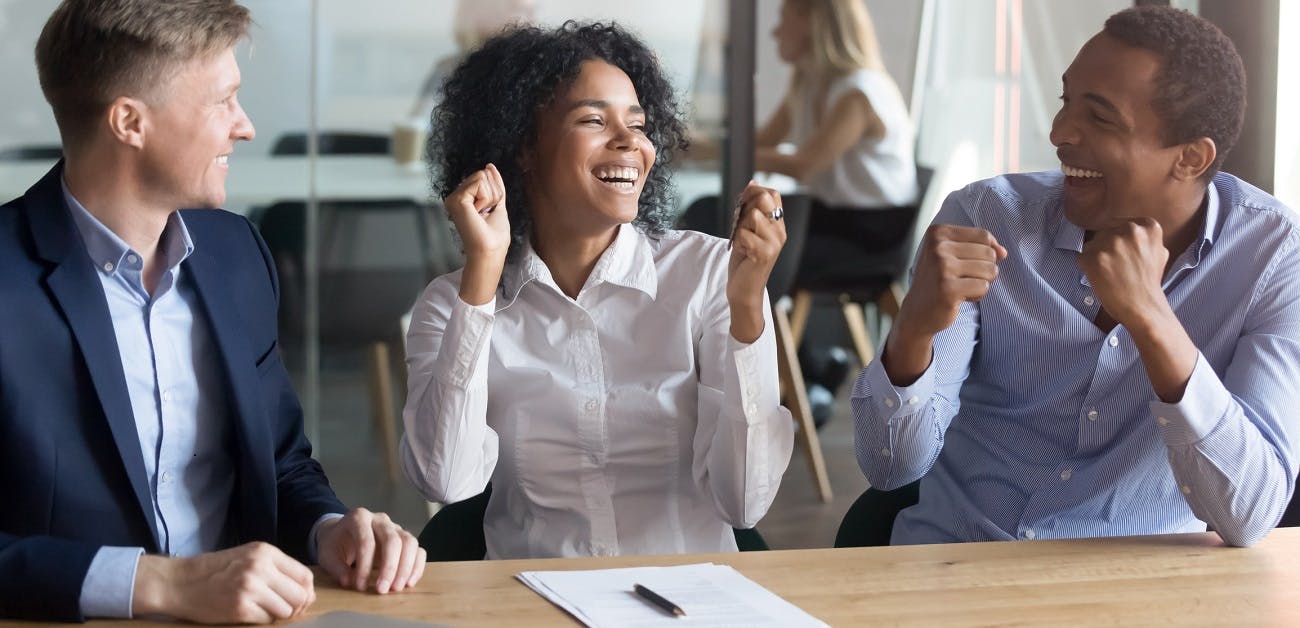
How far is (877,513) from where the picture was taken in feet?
6.91

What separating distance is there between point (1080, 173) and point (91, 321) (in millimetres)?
1413

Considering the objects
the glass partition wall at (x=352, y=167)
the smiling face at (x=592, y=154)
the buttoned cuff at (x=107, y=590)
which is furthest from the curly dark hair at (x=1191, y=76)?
the glass partition wall at (x=352, y=167)

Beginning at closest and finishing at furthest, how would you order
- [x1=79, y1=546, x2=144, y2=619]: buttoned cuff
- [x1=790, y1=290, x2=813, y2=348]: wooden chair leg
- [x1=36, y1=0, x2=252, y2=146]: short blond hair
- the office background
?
[x1=79, y1=546, x2=144, y2=619]: buttoned cuff
[x1=36, y1=0, x2=252, y2=146]: short blond hair
the office background
[x1=790, y1=290, x2=813, y2=348]: wooden chair leg

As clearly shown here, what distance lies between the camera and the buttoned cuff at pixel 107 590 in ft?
4.38

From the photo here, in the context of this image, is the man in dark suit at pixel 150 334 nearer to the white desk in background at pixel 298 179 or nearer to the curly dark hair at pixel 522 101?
the curly dark hair at pixel 522 101

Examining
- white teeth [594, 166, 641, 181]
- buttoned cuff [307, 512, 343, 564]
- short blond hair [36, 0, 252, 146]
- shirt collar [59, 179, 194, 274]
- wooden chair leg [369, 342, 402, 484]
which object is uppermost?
short blond hair [36, 0, 252, 146]

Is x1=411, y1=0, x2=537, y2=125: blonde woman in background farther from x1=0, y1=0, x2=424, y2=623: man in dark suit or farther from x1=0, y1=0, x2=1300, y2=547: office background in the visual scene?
x1=0, y1=0, x2=424, y2=623: man in dark suit

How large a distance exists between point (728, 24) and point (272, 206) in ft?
5.42

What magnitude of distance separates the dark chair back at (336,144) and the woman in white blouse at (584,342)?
2134 mm

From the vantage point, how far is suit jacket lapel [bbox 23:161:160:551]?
1.58 meters

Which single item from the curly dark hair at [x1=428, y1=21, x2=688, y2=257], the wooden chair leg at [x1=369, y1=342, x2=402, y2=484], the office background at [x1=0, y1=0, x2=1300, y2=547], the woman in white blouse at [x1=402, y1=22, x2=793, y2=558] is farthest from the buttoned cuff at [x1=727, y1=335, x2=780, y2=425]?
the wooden chair leg at [x1=369, y1=342, x2=402, y2=484]

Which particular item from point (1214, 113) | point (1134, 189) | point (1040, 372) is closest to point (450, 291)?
point (1040, 372)

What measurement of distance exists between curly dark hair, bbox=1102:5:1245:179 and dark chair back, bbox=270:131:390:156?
111 inches

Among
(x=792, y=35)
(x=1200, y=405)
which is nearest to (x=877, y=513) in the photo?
(x=1200, y=405)
